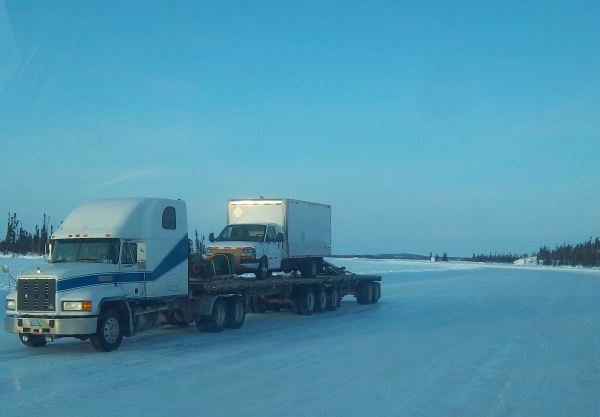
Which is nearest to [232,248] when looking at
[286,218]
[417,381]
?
[286,218]

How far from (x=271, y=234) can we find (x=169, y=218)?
6940mm

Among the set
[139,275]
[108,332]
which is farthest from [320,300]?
[108,332]

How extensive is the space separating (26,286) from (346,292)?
52.2 feet

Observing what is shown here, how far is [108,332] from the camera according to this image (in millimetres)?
15016

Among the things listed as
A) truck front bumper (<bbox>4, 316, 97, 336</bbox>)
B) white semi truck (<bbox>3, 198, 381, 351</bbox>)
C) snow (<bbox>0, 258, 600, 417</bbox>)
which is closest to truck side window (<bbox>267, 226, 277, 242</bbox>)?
white semi truck (<bbox>3, 198, 381, 351</bbox>)

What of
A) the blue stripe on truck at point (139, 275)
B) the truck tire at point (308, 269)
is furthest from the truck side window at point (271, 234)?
the blue stripe on truck at point (139, 275)

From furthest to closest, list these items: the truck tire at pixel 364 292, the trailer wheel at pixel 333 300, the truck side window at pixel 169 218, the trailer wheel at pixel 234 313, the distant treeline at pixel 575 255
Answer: the distant treeline at pixel 575 255
the truck tire at pixel 364 292
the trailer wheel at pixel 333 300
the trailer wheel at pixel 234 313
the truck side window at pixel 169 218

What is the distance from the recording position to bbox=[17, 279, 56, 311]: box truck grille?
1442 cm

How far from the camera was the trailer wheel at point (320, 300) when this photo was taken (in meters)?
Result: 25.2

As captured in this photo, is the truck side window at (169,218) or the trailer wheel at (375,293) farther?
the trailer wheel at (375,293)

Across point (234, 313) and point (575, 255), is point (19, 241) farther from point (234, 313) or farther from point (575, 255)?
point (575, 255)

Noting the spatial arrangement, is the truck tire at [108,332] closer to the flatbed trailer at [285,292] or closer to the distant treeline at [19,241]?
the flatbed trailer at [285,292]

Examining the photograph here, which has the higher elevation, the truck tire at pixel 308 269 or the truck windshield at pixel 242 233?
the truck windshield at pixel 242 233

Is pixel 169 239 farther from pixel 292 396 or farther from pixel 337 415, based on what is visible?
pixel 337 415
